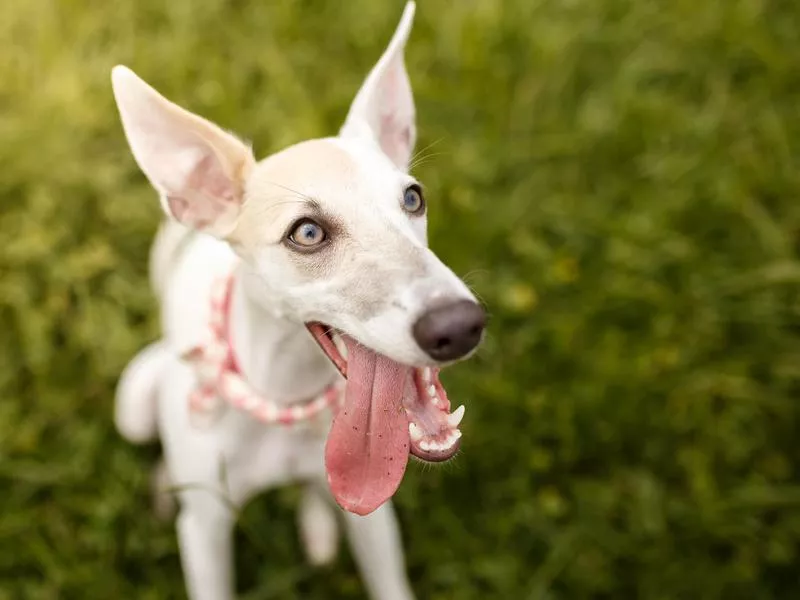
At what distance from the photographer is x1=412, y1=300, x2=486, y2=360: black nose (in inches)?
70.6

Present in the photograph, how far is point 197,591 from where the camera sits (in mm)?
2828

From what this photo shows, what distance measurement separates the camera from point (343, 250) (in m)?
2.02

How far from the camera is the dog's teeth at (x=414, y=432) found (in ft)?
6.65

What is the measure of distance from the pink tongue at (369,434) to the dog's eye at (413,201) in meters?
0.38

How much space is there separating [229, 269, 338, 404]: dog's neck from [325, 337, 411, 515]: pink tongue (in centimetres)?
21

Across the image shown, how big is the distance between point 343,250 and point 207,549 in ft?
4.34

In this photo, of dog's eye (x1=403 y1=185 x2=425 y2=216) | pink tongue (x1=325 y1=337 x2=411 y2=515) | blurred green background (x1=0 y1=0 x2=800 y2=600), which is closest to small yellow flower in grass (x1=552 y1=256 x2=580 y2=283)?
blurred green background (x1=0 y1=0 x2=800 y2=600)

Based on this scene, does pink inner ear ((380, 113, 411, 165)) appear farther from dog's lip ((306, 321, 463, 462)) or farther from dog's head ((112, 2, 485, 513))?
dog's lip ((306, 321, 463, 462))

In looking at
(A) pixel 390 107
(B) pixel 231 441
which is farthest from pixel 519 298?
(B) pixel 231 441

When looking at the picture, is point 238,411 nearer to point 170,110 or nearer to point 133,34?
point 170,110

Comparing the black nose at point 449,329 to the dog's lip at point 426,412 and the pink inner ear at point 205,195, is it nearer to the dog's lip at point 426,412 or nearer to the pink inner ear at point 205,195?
the dog's lip at point 426,412

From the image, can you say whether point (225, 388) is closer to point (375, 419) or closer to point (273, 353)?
point (273, 353)

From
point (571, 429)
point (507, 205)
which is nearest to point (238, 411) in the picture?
point (571, 429)

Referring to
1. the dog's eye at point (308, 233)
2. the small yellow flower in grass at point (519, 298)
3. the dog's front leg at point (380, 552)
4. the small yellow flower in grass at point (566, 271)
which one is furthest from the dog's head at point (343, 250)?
the small yellow flower in grass at point (566, 271)
